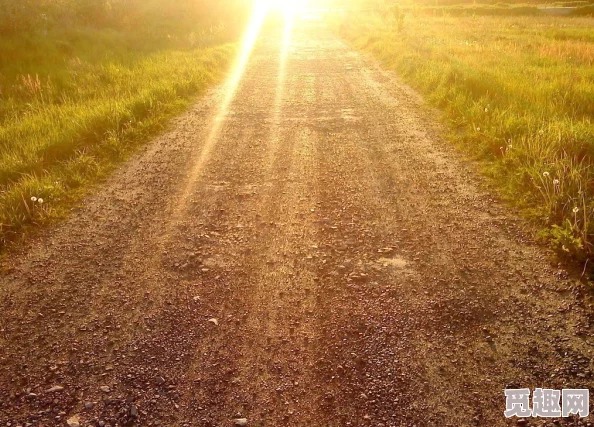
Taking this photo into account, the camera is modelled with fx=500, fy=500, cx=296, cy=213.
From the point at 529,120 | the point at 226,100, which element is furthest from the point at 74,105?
the point at 529,120

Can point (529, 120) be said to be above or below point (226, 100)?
below

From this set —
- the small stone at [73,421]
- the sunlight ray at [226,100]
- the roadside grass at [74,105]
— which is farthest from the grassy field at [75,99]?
the small stone at [73,421]

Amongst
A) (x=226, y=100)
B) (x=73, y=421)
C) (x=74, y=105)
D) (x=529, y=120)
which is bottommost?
(x=73, y=421)

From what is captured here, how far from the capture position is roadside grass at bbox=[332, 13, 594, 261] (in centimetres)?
461

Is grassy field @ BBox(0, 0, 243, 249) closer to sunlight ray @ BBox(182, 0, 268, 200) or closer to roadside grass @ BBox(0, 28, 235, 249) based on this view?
roadside grass @ BBox(0, 28, 235, 249)

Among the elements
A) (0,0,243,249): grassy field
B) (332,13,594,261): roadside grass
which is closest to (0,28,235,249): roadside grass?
(0,0,243,249): grassy field

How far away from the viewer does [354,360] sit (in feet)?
9.99

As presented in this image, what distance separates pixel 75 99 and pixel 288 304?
7965 mm

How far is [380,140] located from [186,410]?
541 centimetres

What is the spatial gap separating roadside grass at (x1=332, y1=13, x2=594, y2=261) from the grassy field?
480cm

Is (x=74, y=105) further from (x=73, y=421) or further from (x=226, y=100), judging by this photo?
(x=73, y=421)

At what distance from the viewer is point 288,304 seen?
3.60 metres

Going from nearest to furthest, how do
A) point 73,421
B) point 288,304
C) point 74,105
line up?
point 73,421, point 288,304, point 74,105

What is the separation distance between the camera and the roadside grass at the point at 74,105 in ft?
18.0
